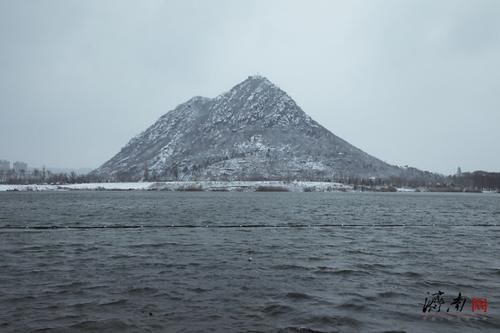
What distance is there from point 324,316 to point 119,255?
70.0 ft

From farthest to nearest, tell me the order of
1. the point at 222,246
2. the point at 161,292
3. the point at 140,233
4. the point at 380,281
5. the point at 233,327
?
the point at 140,233 → the point at 222,246 → the point at 380,281 → the point at 161,292 → the point at 233,327

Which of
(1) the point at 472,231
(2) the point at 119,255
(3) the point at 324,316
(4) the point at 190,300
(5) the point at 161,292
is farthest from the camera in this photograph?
(1) the point at 472,231

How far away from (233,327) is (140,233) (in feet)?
114

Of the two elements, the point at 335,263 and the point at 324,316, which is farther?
the point at 335,263

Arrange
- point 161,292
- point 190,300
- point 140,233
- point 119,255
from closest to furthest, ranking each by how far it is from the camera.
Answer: point 190,300, point 161,292, point 119,255, point 140,233

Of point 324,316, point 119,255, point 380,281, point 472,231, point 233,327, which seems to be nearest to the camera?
point 233,327

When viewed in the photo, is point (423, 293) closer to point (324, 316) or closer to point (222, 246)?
point (324, 316)

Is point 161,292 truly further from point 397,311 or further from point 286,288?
point 397,311

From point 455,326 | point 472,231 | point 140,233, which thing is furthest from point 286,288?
point 472,231

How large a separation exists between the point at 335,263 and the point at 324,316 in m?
12.8

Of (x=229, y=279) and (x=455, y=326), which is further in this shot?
(x=229, y=279)

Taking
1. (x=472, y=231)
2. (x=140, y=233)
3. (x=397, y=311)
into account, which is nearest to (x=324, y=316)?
(x=397, y=311)

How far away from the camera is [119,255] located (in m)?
33.8

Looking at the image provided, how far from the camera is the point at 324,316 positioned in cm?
1836
